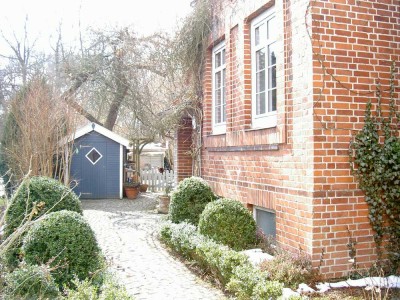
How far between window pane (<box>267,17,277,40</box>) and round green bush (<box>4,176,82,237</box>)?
4045 millimetres

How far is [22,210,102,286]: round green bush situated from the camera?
520cm

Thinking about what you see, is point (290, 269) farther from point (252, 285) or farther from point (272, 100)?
point (272, 100)

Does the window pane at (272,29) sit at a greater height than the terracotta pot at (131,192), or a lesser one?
greater

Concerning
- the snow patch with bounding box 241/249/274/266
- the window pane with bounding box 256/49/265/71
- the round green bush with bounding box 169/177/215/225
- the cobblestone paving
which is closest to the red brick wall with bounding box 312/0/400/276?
the snow patch with bounding box 241/249/274/266

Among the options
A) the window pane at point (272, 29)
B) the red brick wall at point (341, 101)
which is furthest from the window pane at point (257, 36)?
the red brick wall at point (341, 101)

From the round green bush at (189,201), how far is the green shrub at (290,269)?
10.5 ft

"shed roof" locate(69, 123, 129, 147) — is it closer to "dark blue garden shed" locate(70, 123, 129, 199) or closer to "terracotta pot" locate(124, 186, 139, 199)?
"dark blue garden shed" locate(70, 123, 129, 199)

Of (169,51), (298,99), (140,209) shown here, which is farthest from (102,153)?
(298,99)

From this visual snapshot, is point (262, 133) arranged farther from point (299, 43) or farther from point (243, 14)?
point (243, 14)

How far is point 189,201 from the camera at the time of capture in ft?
28.3

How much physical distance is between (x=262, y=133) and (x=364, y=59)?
1905 millimetres

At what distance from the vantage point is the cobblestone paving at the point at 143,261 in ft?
17.6

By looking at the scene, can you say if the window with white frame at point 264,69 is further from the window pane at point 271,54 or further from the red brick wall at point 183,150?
the red brick wall at point 183,150

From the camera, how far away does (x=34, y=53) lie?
2445cm
